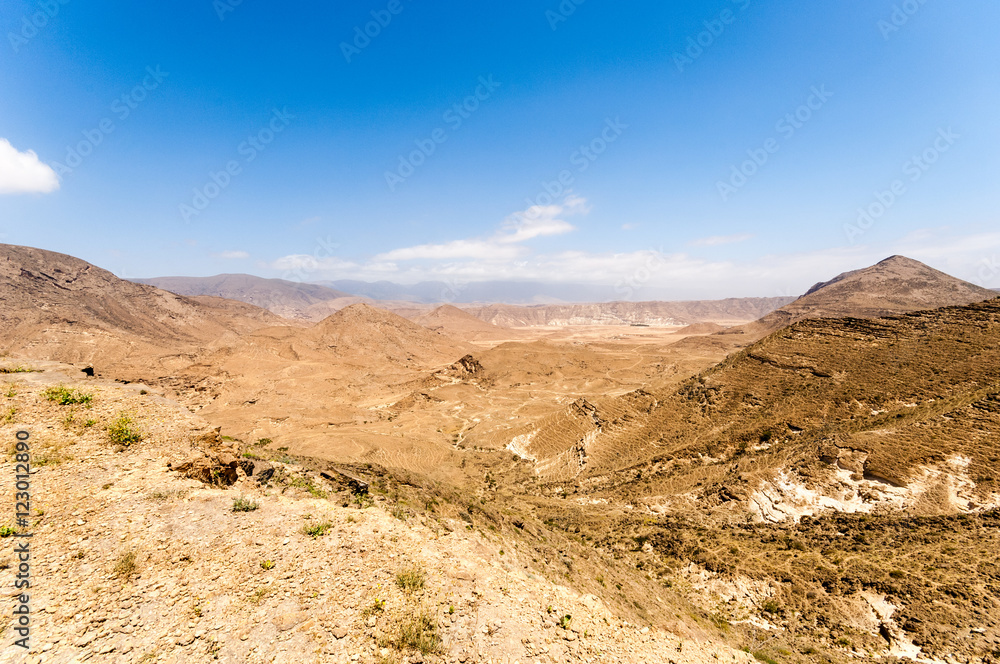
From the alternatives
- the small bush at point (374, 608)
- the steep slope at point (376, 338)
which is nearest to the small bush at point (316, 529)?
the small bush at point (374, 608)

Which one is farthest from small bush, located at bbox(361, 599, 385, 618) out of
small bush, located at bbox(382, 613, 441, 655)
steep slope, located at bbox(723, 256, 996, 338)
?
steep slope, located at bbox(723, 256, 996, 338)

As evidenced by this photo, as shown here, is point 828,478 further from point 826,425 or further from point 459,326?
point 459,326

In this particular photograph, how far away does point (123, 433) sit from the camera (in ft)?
30.8

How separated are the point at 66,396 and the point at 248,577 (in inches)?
357

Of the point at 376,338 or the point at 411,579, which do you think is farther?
the point at 376,338

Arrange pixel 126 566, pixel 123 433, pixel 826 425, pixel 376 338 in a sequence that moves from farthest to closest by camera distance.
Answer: pixel 376 338
pixel 826 425
pixel 123 433
pixel 126 566

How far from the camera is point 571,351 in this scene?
65375 mm

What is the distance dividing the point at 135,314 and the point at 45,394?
102 m

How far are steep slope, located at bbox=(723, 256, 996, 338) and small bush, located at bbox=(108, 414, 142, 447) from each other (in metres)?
90.3

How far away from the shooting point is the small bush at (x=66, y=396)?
396 inches

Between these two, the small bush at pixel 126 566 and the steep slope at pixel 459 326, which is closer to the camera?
the small bush at pixel 126 566

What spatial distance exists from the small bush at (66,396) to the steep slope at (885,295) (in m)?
91.4

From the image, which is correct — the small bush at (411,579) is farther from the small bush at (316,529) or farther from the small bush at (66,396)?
the small bush at (66,396)

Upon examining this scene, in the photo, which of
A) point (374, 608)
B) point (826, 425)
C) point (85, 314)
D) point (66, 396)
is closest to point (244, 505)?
point (374, 608)
